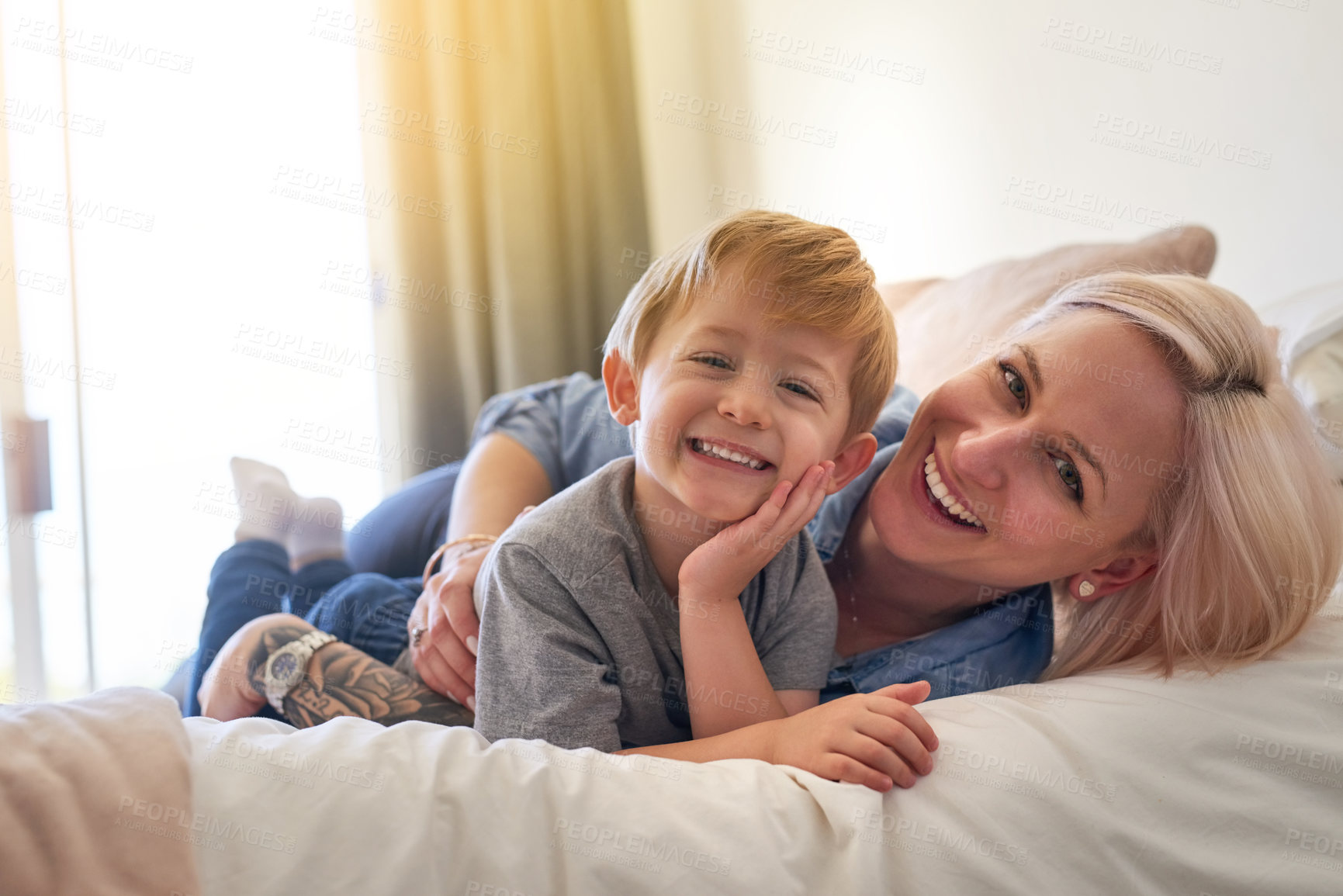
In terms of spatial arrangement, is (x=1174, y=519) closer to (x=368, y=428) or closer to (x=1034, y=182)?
(x=1034, y=182)

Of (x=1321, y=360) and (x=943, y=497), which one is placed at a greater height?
(x=1321, y=360)

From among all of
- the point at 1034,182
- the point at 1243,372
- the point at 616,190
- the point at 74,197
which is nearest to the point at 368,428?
the point at 74,197

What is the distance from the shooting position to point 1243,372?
3.46 feet

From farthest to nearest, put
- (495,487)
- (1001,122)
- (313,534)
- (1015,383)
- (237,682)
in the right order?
(1001,122) < (313,534) < (495,487) < (237,682) < (1015,383)

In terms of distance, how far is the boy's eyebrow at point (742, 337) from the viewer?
0.97 meters

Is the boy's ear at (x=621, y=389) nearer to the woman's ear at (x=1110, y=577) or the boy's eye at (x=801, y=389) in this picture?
the boy's eye at (x=801, y=389)

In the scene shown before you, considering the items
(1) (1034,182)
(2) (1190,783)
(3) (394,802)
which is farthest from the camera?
(1) (1034,182)

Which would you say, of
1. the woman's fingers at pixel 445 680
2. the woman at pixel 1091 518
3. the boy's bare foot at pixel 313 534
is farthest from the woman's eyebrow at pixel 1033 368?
the boy's bare foot at pixel 313 534

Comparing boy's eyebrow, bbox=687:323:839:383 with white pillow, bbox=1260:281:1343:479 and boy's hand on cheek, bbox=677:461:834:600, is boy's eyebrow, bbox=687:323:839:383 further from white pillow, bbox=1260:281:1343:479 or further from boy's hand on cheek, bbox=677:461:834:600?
white pillow, bbox=1260:281:1343:479

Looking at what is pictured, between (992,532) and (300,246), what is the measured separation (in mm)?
2413

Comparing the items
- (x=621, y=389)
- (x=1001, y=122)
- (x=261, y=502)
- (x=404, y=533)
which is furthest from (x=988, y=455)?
(x=1001, y=122)

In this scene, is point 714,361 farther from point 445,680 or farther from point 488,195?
point 488,195

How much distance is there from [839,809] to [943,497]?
0.46 meters

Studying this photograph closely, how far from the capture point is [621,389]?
43.9 inches
